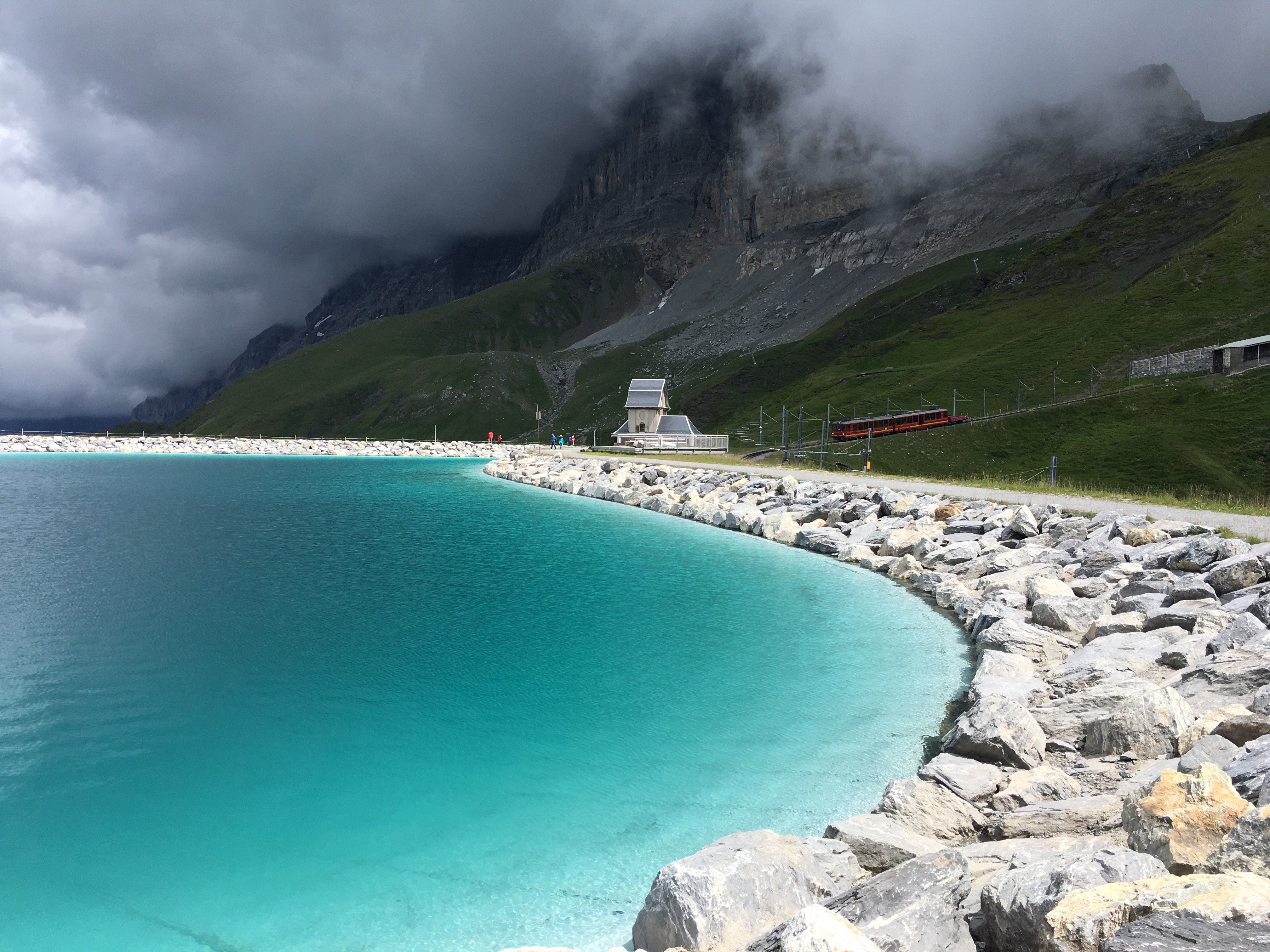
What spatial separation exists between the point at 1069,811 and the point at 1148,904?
3789 mm

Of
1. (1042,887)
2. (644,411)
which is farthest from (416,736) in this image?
(644,411)

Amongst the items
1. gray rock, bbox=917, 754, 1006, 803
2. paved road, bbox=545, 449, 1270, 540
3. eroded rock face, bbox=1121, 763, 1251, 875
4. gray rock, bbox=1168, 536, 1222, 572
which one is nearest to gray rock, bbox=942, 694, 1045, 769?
gray rock, bbox=917, 754, 1006, 803

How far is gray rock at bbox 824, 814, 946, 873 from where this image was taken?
7461mm

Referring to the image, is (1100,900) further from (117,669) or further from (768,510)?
(768,510)

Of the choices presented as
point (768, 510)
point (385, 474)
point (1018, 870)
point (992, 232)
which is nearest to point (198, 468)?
point (385, 474)

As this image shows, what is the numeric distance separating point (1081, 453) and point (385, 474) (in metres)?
70.5

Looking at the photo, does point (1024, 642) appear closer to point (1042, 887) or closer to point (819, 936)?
point (1042, 887)

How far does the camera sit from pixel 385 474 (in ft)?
277

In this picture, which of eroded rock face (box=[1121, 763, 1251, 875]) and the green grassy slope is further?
the green grassy slope

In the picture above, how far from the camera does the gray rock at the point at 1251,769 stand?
6680 mm

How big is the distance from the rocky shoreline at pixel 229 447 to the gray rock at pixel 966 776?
12693cm

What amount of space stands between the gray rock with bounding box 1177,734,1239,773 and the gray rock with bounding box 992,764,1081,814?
1253mm

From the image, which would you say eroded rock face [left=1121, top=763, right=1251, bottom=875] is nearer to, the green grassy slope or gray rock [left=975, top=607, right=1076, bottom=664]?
gray rock [left=975, top=607, right=1076, bottom=664]

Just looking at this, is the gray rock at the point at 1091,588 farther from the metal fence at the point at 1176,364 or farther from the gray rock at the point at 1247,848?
the metal fence at the point at 1176,364
